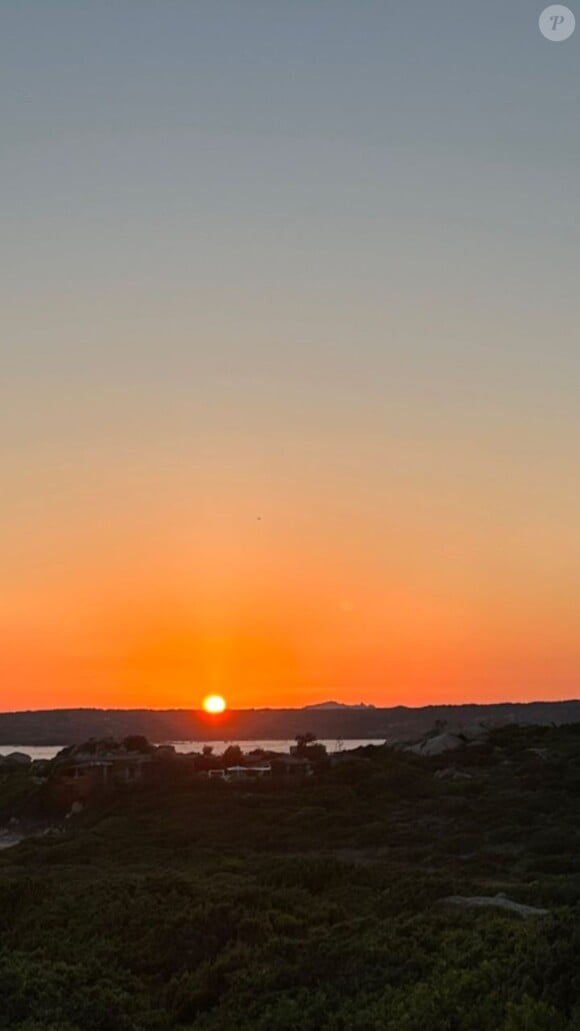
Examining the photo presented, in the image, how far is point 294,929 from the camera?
1681cm

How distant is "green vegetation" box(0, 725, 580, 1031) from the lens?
12.4 metres

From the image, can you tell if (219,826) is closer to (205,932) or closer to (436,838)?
(436,838)

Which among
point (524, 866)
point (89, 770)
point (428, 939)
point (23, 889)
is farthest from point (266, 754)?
point (428, 939)

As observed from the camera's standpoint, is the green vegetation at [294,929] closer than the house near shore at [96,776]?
Yes

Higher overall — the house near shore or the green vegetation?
the house near shore

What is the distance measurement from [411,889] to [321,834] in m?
14.6

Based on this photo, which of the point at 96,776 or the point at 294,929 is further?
the point at 96,776

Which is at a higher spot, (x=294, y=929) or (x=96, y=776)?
(x=96, y=776)

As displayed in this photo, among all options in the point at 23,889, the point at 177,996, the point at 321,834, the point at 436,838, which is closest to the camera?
the point at 177,996

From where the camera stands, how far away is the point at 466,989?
12.1 meters

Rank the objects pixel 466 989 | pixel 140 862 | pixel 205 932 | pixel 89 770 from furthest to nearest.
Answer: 1. pixel 89 770
2. pixel 140 862
3. pixel 205 932
4. pixel 466 989

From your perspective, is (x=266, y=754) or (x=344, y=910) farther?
(x=266, y=754)

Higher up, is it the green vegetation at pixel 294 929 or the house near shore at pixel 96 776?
the house near shore at pixel 96 776

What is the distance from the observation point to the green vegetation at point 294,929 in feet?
40.6
